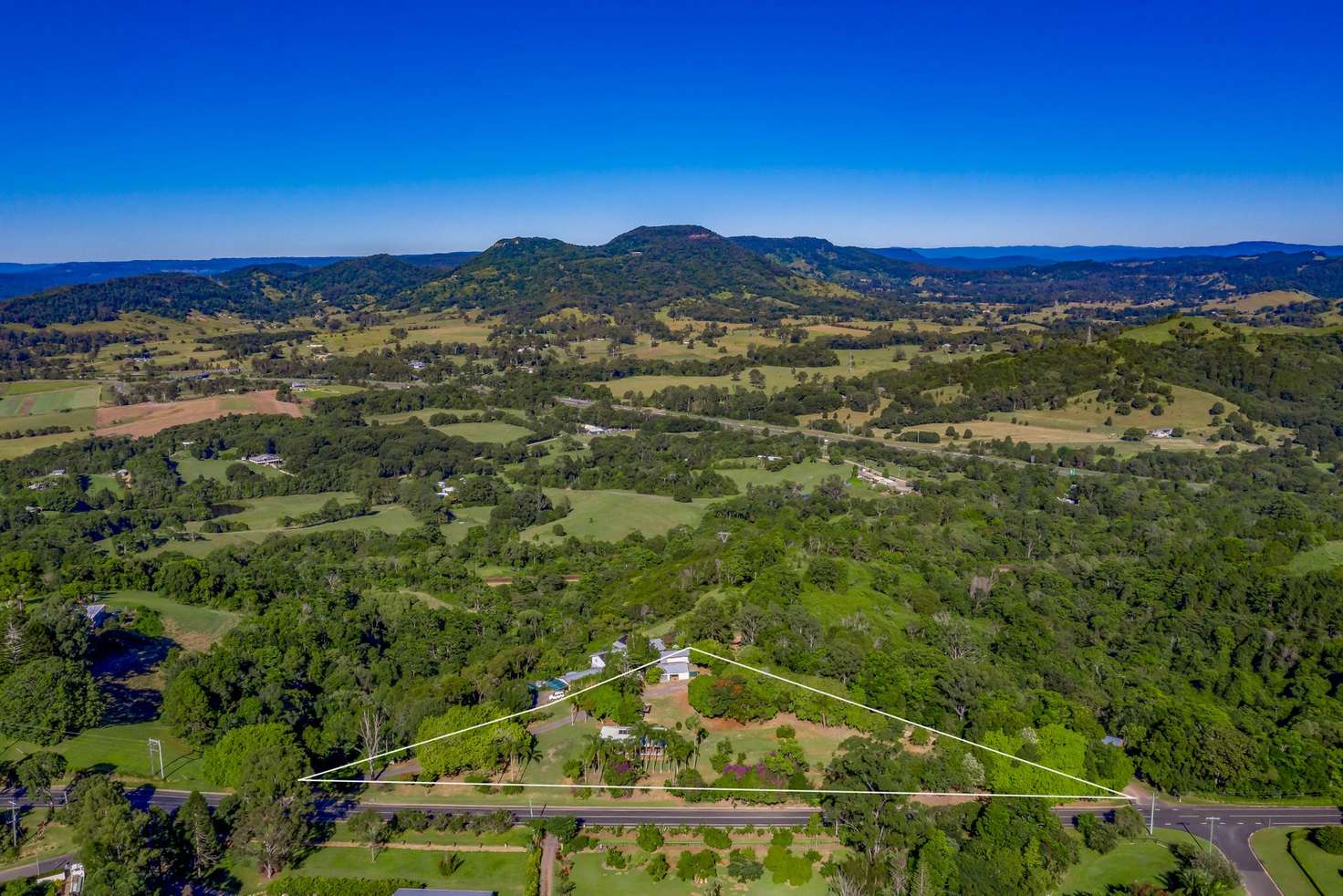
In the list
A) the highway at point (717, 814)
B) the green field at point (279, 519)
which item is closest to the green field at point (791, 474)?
the green field at point (279, 519)

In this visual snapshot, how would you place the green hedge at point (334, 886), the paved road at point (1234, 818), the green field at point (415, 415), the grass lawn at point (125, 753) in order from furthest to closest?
the green field at point (415, 415) → the grass lawn at point (125, 753) → the paved road at point (1234, 818) → the green hedge at point (334, 886)

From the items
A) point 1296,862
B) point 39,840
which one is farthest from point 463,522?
point 1296,862

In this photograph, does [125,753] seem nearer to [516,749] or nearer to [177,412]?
[516,749]

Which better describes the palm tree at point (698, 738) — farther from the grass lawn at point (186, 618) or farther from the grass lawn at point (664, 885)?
the grass lawn at point (186, 618)

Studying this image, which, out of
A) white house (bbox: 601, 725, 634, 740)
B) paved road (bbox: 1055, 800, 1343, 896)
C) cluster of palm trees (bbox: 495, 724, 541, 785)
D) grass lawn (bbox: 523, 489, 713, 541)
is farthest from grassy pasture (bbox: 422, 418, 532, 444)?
paved road (bbox: 1055, 800, 1343, 896)

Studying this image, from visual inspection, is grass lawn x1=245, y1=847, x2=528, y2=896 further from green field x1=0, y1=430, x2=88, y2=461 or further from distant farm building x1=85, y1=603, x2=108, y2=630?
green field x1=0, y1=430, x2=88, y2=461

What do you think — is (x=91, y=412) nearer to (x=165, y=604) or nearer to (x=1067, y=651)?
(x=165, y=604)

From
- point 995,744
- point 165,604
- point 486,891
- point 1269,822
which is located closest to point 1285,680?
point 1269,822
